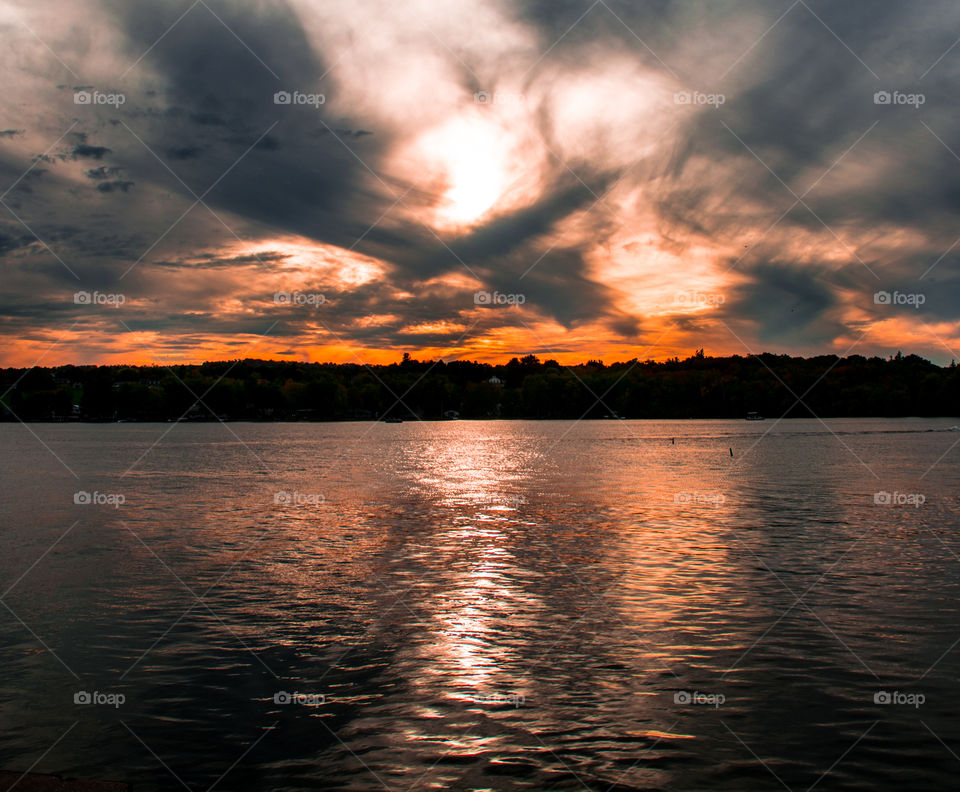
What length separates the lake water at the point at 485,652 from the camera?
36.8 ft

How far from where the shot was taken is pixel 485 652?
643 inches

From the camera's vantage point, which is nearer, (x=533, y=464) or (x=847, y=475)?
(x=847, y=475)

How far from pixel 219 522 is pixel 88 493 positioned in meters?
21.2

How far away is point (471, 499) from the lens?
50000mm

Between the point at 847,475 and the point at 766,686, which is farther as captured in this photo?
the point at 847,475

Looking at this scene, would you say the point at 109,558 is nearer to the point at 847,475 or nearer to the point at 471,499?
the point at 471,499

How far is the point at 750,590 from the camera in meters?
22.4

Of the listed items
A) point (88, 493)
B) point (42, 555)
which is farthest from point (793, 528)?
point (88, 493)

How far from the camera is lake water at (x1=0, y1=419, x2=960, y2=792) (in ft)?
36.8

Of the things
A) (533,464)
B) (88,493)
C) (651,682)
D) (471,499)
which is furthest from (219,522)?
(533,464)

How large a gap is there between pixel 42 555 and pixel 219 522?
1025cm

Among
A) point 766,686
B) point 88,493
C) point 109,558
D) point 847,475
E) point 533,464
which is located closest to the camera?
point 766,686

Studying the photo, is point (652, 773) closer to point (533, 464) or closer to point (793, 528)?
point (793, 528)

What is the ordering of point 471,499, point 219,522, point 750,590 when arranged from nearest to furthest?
point 750,590, point 219,522, point 471,499
